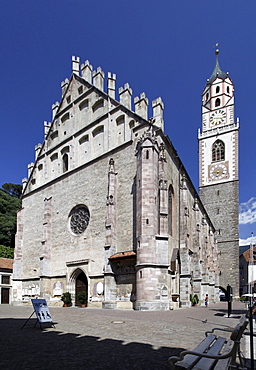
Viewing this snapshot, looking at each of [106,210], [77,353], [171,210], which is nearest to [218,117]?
[171,210]

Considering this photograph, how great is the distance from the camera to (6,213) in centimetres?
4534

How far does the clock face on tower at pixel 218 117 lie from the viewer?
5253 centimetres

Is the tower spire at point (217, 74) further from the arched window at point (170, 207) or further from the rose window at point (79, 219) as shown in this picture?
the rose window at point (79, 219)

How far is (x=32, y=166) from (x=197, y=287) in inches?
828

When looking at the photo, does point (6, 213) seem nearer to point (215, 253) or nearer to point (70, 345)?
point (215, 253)

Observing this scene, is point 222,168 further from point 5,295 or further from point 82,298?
point 5,295

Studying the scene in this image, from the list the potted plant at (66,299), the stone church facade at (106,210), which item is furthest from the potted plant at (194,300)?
the potted plant at (66,299)

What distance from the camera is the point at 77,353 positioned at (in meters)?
6.14

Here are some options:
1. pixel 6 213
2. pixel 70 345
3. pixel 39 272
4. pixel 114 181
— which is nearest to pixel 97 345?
pixel 70 345

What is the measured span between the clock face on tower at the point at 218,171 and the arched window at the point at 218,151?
1.19 metres

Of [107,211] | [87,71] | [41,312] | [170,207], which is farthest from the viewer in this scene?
[87,71]

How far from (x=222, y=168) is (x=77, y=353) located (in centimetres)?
4607

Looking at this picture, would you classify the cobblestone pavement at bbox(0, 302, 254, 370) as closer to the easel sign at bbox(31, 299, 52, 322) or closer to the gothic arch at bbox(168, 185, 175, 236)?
the easel sign at bbox(31, 299, 52, 322)

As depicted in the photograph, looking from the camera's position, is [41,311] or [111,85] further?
[111,85]
